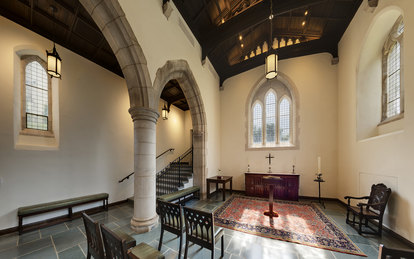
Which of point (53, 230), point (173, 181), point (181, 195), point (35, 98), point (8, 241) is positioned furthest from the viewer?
point (173, 181)

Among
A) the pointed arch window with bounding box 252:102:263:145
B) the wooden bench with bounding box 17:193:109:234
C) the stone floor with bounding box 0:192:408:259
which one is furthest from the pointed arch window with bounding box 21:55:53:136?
the pointed arch window with bounding box 252:102:263:145

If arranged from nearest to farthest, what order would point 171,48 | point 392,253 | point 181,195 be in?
point 392,253 → point 171,48 → point 181,195

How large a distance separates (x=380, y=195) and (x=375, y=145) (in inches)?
42.6

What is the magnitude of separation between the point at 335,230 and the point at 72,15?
282 inches

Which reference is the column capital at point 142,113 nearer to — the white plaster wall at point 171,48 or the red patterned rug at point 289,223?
the white plaster wall at point 171,48

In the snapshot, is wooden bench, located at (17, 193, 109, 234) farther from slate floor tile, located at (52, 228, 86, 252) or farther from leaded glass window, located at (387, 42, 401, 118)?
leaded glass window, located at (387, 42, 401, 118)

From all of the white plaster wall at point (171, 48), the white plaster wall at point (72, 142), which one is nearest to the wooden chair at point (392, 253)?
the white plaster wall at point (171, 48)

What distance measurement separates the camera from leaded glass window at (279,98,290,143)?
587 cm

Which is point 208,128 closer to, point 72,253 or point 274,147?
point 274,147

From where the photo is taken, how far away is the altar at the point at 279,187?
500 centimetres

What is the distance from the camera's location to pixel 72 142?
4.02m

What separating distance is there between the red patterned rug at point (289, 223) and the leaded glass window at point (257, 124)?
2.52 meters

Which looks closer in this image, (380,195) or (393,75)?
(380,195)

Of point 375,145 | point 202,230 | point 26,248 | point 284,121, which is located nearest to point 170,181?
point 26,248
